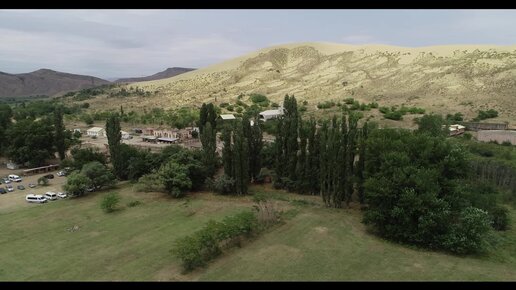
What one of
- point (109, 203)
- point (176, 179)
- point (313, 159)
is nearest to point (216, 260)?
point (109, 203)

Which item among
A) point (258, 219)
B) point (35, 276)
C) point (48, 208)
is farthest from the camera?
point (48, 208)

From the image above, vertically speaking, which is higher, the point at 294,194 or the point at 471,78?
the point at 471,78

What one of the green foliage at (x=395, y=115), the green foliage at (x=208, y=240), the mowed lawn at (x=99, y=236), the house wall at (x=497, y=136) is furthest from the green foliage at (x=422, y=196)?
the green foliage at (x=395, y=115)

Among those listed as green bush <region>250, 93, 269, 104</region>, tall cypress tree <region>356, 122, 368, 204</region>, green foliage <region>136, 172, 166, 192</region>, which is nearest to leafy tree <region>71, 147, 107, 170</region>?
green foliage <region>136, 172, 166, 192</region>

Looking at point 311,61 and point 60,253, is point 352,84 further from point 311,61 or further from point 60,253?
point 60,253

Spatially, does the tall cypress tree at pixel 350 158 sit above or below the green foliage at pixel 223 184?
above

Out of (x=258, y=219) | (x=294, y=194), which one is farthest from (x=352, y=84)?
(x=258, y=219)

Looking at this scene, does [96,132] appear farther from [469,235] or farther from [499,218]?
[499,218]

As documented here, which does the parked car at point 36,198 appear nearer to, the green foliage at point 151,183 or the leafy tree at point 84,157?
the leafy tree at point 84,157
